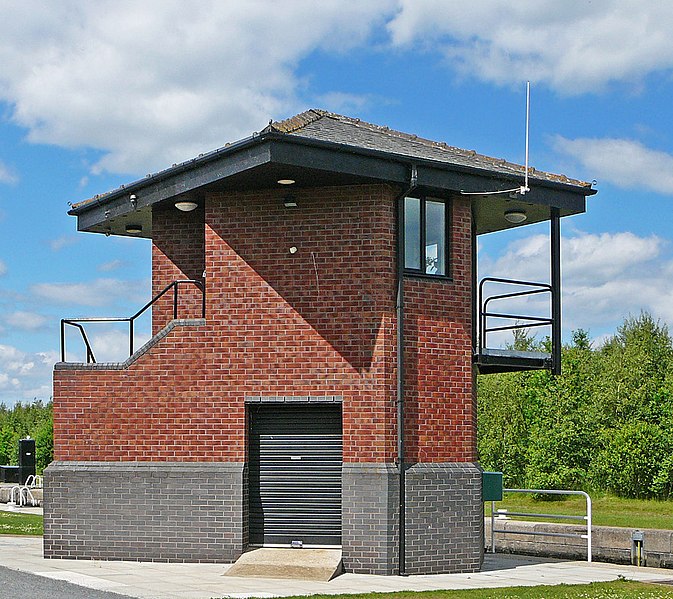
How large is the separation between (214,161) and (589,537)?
27.6 ft

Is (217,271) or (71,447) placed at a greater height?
(217,271)

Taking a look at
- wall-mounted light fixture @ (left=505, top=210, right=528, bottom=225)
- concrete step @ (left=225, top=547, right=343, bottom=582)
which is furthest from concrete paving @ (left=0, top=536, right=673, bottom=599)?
wall-mounted light fixture @ (left=505, top=210, right=528, bottom=225)

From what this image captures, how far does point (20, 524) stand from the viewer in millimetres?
24500

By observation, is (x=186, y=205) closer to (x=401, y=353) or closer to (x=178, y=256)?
(x=178, y=256)

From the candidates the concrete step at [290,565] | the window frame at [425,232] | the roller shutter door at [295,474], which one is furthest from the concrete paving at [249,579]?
the window frame at [425,232]

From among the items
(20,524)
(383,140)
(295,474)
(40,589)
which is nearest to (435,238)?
(383,140)

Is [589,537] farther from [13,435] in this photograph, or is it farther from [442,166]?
[13,435]

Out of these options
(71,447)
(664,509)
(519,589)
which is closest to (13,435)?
(664,509)

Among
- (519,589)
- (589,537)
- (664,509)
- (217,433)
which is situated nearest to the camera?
(519,589)

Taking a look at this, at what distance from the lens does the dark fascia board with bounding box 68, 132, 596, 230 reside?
14.8 meters

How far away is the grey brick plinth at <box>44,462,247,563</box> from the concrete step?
1.88 feet

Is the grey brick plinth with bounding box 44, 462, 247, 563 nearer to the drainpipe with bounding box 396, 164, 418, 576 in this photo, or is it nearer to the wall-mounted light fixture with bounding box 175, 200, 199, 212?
the drainpipe with bounding box 396, 164, 418, 576

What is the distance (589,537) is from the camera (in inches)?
691

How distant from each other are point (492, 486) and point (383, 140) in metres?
5.81
